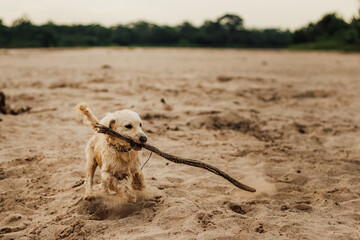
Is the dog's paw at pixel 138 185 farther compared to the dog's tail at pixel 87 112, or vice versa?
the dog's paw at pixel 138 185

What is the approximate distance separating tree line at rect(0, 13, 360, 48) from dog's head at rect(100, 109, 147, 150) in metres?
44.8

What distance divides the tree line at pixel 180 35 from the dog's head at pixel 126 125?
147ft

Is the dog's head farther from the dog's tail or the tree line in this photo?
the tree line

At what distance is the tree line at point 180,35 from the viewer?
47059mm

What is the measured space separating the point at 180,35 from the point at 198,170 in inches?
2702

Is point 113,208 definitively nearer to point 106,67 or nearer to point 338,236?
point 338,236

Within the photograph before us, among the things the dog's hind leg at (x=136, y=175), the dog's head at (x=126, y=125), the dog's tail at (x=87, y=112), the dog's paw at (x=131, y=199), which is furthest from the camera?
the dog's hind leg at (x=136, y=175)

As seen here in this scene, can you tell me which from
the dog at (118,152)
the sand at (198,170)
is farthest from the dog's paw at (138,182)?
the sand at (198,170)

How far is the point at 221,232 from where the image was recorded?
10.1 ft

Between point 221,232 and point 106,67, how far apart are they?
1394cm

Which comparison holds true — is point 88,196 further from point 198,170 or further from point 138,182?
point 198,170

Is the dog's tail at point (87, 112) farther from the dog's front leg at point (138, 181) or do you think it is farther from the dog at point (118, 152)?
the dog's front leg at point (138, 181)

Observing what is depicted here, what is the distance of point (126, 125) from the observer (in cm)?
332

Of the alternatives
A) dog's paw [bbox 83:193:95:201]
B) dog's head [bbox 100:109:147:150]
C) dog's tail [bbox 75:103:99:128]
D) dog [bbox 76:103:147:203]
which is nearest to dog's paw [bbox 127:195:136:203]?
dog [bbox 76:103:147:203]
